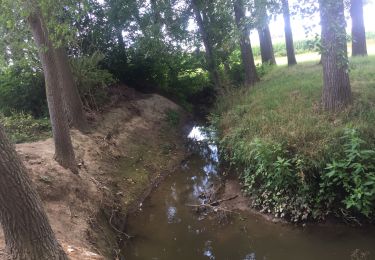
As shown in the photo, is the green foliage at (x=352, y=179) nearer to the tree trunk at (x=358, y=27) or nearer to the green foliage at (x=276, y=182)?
the green foliage at (x=276, y=182)

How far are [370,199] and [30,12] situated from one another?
264 inches

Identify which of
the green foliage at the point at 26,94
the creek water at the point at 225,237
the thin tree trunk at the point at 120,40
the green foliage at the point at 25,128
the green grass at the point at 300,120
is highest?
the thin tree trunk at the point at 120,40

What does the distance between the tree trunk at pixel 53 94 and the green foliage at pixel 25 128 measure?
212 cm

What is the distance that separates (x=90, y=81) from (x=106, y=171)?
4065mm

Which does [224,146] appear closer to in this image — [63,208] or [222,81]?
[63,208]

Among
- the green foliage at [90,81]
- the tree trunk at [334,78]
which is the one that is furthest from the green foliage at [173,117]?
the tree trunk at [334,78]

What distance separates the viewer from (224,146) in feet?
38.3

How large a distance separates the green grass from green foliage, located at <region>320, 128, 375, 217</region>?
22 cm

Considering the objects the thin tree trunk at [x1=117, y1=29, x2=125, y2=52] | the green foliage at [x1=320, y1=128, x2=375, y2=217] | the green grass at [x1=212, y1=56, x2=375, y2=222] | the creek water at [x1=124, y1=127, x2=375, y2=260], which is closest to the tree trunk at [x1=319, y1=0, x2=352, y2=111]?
the green grass at [x1=212, y1=56, x2=375, y2=222]

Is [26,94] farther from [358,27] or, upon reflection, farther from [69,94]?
[358,27]

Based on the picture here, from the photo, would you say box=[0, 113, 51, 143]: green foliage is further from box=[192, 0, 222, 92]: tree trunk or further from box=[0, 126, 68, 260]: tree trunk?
box=[192, 0, 222, 92]: tree trunk

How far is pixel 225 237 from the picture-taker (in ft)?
26.4

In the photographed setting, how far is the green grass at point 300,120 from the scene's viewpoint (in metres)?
8.17

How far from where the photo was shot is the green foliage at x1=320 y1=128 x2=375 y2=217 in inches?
284
